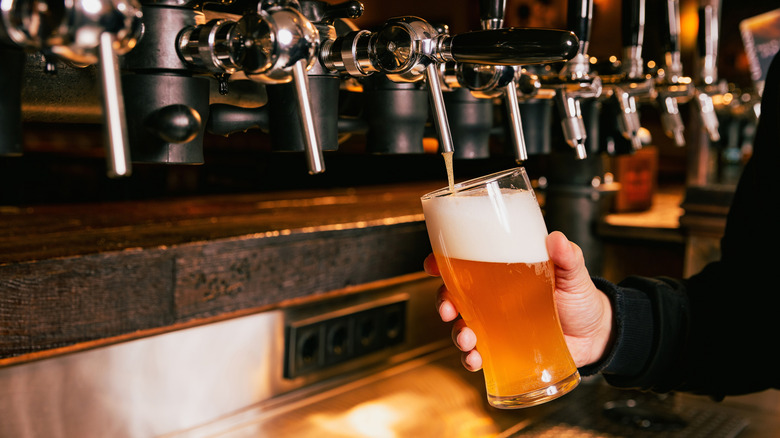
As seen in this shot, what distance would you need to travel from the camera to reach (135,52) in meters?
0.59

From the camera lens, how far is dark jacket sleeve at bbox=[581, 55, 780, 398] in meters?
1.11

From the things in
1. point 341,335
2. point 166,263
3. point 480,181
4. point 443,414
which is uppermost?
point 480,181

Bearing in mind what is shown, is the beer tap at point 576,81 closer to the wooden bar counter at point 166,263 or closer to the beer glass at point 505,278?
the beer glass at point 505,278

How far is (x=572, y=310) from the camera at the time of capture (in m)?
1.01

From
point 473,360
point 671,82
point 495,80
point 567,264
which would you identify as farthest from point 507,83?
point 671,82

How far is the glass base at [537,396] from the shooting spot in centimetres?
83

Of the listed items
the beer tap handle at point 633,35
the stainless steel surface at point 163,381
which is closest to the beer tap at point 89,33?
the stainless steel surface at point 163,381

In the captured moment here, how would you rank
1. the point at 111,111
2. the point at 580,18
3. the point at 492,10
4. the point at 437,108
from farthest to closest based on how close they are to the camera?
the point at 580,18
the point at 492,10
the point at 437,108
the point at 111,111

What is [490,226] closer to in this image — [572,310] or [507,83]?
[507,83]

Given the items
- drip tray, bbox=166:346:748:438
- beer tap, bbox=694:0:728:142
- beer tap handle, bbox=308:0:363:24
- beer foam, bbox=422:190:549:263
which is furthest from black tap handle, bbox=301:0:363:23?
beer tap, bbox=694:0:728:142

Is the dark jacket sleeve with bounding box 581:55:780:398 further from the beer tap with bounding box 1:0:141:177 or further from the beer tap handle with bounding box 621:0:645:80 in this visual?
the beer tap with bounding box 1:0:141:177

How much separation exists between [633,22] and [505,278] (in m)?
0.50

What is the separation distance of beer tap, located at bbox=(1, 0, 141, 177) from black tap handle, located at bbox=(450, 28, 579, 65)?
0.95ft

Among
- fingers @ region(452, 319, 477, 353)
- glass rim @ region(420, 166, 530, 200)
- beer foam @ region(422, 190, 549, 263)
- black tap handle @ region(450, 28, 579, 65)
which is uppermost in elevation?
black tap handle @ region(450, 28, 579, 65)
